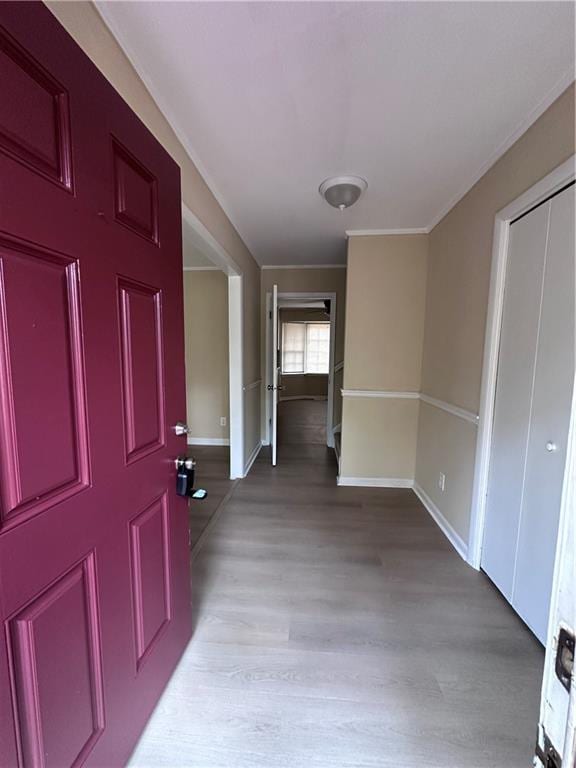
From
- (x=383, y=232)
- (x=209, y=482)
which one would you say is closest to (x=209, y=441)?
(x=209, y=482)

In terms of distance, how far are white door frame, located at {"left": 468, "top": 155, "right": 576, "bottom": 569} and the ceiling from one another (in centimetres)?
35

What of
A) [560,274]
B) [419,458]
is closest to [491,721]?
[560,274]

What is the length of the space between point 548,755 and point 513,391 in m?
1.54

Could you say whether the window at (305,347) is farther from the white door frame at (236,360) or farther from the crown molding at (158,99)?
the crown molding at (158,99)

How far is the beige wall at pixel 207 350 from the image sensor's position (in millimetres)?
4355

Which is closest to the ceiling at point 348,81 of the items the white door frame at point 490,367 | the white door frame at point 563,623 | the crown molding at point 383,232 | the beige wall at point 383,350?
the white door frame at point 490,367

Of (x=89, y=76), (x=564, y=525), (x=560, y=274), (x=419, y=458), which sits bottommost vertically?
(x=419, y=458)

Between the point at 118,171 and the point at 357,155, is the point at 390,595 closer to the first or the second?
the point at 118,171

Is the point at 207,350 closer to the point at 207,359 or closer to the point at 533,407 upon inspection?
the point at 207,359

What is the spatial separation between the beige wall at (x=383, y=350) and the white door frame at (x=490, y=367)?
1089 mm

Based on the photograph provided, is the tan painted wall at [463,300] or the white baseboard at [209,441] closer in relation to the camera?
the tan painted wall at [463,300]

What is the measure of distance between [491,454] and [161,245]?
195cm

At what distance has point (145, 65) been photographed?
1.22 metres

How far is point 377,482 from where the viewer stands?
3.14 m
